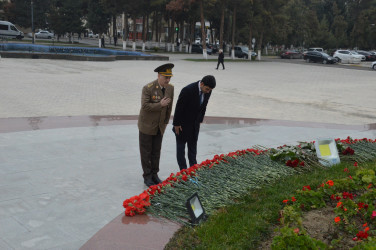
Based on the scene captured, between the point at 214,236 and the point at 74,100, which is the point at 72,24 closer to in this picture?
the point at 74,100

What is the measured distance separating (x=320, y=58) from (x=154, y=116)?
42.5 meters

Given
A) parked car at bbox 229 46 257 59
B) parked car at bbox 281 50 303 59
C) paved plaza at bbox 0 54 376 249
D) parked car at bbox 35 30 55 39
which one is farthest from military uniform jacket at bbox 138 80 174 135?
parked car at bbox 35 30 55 39

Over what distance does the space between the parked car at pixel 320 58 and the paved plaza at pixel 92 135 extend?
88.3ft

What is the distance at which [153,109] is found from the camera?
5.45 m

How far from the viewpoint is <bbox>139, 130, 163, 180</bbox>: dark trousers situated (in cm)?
571

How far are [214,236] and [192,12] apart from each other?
152 ft

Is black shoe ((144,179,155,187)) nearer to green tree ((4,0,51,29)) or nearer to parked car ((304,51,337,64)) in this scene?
parked car ((304,51,337,64))

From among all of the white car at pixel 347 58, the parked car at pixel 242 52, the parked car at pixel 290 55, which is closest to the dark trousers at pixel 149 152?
the parked car at pixel 242 52

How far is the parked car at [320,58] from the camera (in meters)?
44.3

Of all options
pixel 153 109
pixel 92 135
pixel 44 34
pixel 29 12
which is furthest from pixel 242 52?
pixel 153 109

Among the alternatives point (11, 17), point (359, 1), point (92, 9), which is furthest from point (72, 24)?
point (359, 1)

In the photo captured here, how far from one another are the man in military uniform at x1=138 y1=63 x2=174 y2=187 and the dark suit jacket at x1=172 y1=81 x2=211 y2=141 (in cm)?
15

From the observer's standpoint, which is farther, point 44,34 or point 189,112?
point 44,34

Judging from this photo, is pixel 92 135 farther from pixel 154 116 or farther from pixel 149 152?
pixel 154 116
